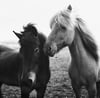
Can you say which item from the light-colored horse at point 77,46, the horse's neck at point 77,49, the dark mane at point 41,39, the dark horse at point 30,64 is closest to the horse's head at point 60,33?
the light-colored horse at point 77,46

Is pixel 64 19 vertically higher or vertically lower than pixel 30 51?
higher

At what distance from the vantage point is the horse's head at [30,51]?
4.88m

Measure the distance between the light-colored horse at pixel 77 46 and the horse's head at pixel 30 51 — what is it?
12.1 inches

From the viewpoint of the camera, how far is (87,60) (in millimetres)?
5117

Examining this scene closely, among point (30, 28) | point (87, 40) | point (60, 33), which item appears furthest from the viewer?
point (87, 40)

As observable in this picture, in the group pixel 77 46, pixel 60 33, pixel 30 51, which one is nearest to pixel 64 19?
pixel 60 33

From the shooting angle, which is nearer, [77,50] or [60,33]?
[60,33]

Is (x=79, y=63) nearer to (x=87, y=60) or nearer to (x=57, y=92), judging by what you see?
(x=87, y=60)

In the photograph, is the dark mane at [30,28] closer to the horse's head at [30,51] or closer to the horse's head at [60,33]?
the horse's head at [30,51]

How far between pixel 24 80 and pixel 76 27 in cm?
143

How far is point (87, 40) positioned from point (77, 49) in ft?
0.92

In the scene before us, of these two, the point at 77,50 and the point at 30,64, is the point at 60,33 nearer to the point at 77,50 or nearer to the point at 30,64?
the point at 77,50

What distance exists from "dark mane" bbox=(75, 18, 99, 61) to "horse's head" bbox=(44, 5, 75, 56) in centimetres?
29

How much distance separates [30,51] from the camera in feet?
16.0
